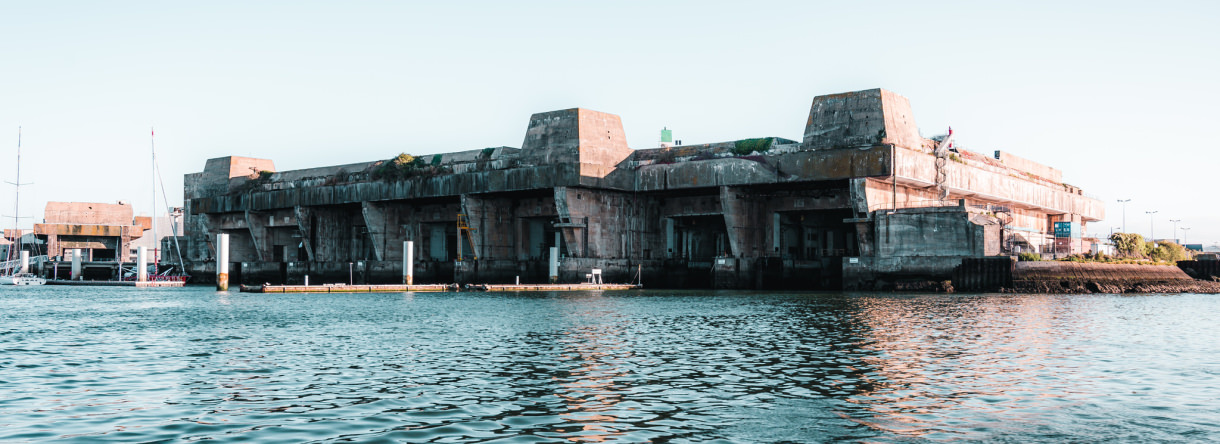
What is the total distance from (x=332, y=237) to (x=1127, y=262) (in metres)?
71.5

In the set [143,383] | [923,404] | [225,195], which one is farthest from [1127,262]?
[225,195]

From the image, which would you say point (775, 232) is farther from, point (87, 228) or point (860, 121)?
point (87, 228)

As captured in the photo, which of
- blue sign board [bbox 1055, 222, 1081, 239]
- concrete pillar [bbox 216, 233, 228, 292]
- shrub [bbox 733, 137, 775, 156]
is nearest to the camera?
concrete pillar [bbox 216, 233, 228, 292]

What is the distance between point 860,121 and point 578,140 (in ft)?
71.4

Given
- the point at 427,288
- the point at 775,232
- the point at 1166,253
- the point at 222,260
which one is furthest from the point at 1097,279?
the point at 222,260


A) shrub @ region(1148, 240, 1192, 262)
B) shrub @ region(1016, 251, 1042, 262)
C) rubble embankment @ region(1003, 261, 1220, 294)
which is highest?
shrub @ region(1148, 240, 1192, 262)

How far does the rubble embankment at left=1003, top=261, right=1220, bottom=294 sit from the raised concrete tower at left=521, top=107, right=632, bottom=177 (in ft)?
103

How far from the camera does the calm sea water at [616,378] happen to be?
15.2 metres

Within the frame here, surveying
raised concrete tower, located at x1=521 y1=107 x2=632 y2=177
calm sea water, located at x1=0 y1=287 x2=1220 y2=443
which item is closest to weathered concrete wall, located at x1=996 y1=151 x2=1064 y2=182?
raised concrete tower, located at x1=521 y1=107 x2=632 y2=177

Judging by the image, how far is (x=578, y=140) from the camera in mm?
78000

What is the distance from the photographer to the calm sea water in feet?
50.0

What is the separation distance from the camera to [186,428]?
15094 mm

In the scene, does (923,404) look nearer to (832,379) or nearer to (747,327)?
(832,379)

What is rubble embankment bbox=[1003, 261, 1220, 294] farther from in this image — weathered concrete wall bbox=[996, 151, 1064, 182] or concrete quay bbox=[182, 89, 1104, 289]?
weathered concrete wall bbox=[996, 151, 1064, 182]
